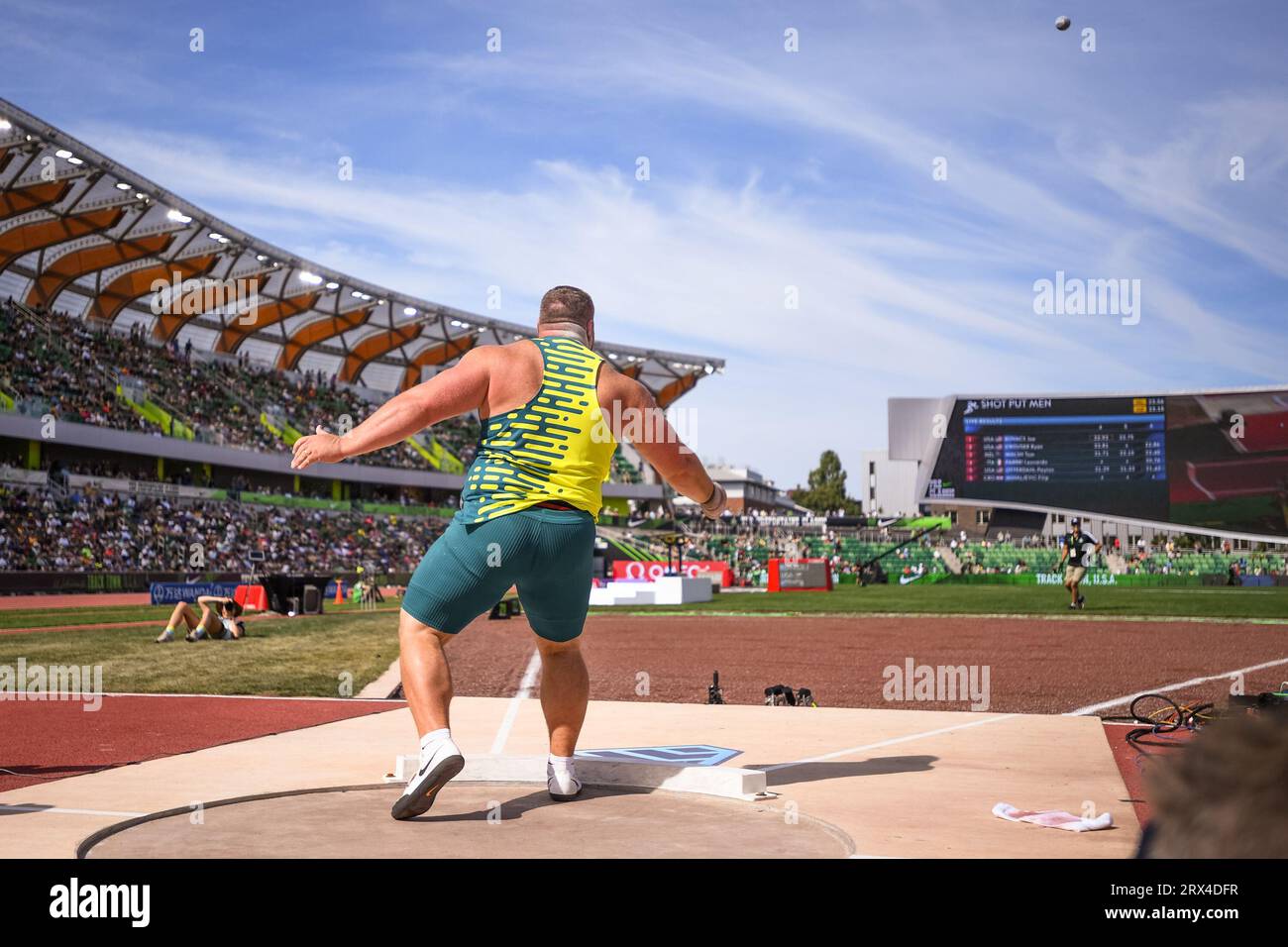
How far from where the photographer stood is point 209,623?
16.5 metres

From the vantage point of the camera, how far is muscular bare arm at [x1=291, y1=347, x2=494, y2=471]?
4.08 m

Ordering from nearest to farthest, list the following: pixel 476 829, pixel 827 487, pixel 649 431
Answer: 1. pixel 476 829
2. pixel 649 431
3. pixel 827 487

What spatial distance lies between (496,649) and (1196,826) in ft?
49.6

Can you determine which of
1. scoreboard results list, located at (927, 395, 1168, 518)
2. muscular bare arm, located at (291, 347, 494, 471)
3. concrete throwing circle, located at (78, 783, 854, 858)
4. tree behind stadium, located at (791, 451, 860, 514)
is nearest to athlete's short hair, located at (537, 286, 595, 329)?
muscular bare arm, located at (291, 347, 494, 471)

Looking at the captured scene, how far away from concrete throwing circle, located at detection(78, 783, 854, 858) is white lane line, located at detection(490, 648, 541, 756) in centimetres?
79

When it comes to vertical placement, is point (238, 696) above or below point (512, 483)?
below

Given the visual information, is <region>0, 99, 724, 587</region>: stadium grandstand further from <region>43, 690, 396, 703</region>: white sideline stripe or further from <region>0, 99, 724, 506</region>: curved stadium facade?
<region>43, 690, 396, 703</region>: white sideline stripe

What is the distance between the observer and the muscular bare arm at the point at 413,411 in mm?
4082

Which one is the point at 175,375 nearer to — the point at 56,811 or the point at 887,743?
the point at 887,743

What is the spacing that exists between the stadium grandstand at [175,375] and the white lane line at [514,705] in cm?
2667

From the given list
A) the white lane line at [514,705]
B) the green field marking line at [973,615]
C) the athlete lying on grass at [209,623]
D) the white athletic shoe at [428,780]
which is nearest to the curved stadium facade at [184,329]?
the athlete lying on grass at [209,623]

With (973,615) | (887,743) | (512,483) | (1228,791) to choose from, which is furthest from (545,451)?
(973,615)

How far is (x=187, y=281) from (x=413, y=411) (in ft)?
156
